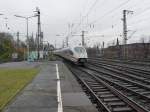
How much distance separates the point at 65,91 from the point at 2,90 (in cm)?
312

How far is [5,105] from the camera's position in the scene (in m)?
12.0

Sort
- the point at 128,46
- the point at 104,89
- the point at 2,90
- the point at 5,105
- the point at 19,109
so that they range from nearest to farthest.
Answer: the point at 19,109
the point at 5,105
the point at 2,90
the point at 104,89
the point at 128,46

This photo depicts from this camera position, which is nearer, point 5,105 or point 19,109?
point 19,109

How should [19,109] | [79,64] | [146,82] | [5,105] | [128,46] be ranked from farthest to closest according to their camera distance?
[128,46] < [79,64] < [146,82] < [5,105] < [19,109]

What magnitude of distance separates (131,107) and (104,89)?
6.36m

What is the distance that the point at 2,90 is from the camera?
16672mm

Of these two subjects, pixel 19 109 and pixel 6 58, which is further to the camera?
pixel 6 58

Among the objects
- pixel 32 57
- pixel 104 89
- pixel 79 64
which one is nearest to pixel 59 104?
pixel 104 89

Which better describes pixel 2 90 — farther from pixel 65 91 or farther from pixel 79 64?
pixel 79 64

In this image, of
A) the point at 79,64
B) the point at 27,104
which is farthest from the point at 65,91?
the point at 79,64

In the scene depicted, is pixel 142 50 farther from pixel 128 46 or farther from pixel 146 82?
pixel 146 82

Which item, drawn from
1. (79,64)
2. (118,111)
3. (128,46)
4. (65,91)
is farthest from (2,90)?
(128,46)

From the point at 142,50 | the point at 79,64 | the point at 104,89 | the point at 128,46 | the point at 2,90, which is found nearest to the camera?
the point at 2,90

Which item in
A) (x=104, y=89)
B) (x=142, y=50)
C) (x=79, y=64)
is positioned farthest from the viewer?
(x=142, y=50)
